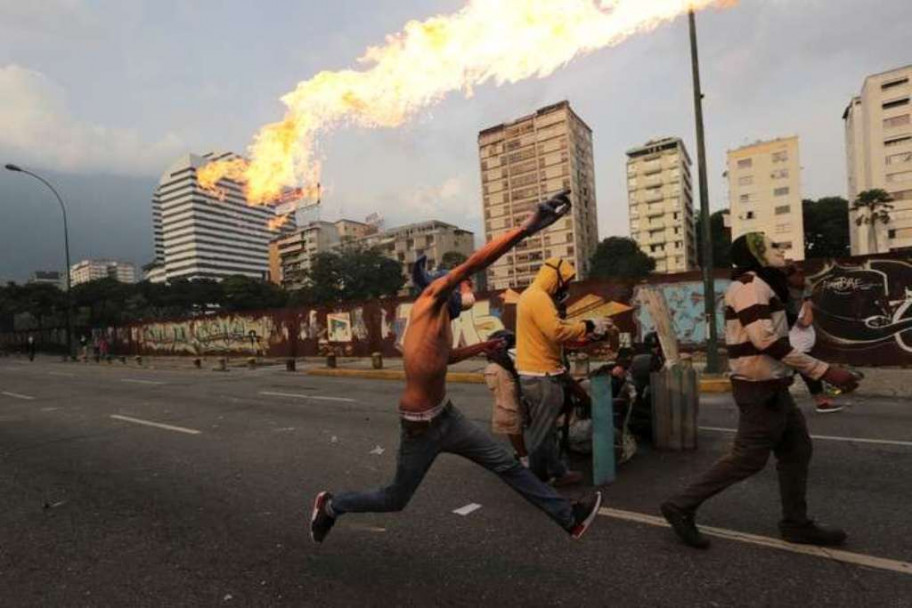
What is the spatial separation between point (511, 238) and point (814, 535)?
264 cm

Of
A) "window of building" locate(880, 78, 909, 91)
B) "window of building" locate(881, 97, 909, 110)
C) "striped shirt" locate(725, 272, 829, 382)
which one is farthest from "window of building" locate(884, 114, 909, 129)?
"striped shirt" locate(725, 272, 829, 382)

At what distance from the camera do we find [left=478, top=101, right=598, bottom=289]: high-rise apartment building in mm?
120856

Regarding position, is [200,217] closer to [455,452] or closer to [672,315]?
[672,315]

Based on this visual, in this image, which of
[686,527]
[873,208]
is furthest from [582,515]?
[873,208]

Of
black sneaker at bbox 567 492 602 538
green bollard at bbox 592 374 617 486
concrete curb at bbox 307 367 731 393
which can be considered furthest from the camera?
concrete curb at bbox 307 367 731 393

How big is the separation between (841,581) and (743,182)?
112269 millimetres

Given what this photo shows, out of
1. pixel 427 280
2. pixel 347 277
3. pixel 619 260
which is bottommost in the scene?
pixel 427 280

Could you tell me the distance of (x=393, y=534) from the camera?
4.07 m

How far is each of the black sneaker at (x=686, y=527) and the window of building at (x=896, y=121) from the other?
356ft

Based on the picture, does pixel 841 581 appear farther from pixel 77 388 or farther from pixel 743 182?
pixel 743 182

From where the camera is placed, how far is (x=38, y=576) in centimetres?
366

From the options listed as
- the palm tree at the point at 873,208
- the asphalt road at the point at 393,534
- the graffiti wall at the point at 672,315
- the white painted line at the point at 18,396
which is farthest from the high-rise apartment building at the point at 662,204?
the asphalt road at the point at 393,534

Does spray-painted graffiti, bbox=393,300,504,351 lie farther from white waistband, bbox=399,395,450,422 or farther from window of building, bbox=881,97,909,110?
window of building, bbox=881,97,909,110

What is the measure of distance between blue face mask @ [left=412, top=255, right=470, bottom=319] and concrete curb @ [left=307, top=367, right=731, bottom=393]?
8129mm
